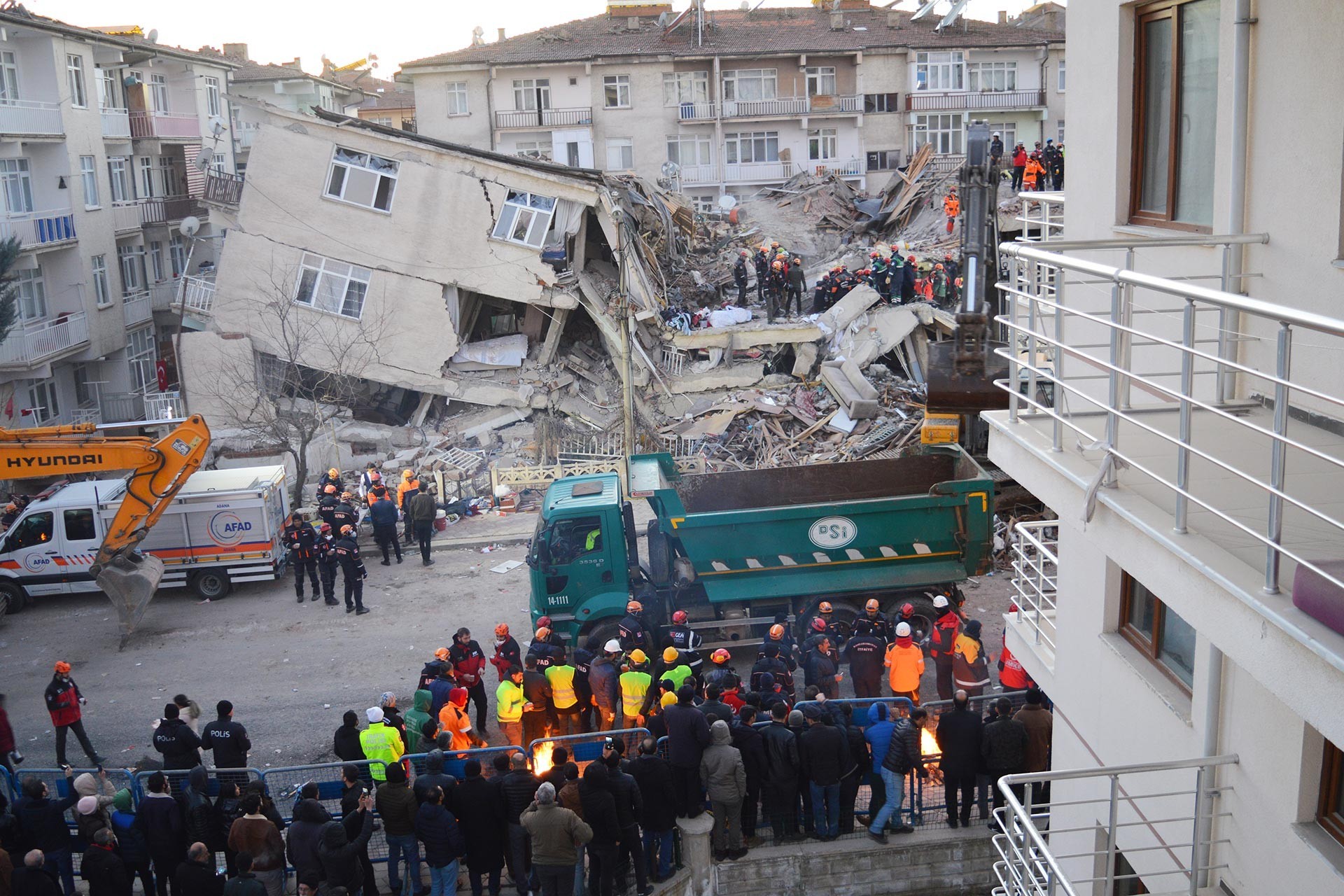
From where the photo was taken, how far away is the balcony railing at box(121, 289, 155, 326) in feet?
114

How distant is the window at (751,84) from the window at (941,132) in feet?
22.9

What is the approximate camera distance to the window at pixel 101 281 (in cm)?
3234

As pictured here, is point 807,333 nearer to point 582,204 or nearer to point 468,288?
point 582,204

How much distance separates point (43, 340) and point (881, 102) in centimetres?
3791

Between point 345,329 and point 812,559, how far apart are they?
16296 millimetres

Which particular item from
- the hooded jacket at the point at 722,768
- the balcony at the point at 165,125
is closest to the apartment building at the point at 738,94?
the balcony at the point at 165,125

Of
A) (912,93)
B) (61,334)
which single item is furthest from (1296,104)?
(912,93)

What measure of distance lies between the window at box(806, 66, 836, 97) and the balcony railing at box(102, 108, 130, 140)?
97.4ft

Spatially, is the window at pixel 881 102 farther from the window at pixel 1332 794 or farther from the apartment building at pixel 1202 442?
the window at pixel 1332 794

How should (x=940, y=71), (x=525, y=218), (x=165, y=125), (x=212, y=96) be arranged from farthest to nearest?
(x=940, y=71), (x=212, y=96), (x=165, y=125), (x=525, y=218)

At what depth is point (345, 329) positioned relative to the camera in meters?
26.8

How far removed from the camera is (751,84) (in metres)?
51.6

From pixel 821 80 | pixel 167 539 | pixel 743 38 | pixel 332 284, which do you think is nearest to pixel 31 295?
pixel 332 284

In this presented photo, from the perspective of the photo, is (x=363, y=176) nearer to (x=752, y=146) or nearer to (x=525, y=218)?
(x=525, y=218)
